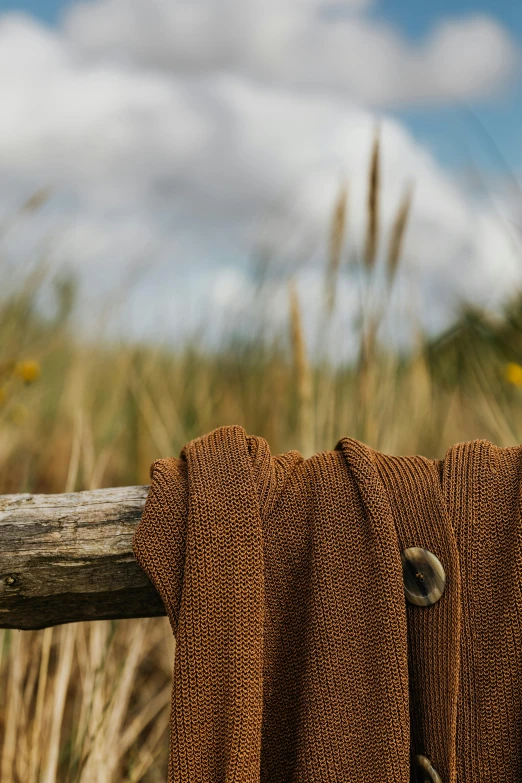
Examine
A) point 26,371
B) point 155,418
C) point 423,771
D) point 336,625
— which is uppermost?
point 155,418

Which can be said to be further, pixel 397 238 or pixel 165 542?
pixel 397 238

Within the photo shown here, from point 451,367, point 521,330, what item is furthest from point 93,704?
point 451,367

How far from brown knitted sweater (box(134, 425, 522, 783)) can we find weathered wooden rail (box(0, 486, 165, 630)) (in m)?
0.06

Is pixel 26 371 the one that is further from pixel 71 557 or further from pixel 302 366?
pixel 71 557

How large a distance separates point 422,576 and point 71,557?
43cm

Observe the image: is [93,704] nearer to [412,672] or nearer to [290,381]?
[412,672]

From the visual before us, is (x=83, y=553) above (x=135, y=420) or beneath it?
beneath

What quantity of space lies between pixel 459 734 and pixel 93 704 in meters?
0.76

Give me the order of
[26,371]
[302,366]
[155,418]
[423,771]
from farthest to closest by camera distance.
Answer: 1. [155,418]
2. [302,366]
3. [26,371]
4. [423,771]

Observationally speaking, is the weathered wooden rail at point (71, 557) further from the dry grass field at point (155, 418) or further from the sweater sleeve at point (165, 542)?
the dry grass field at point (155, 418)

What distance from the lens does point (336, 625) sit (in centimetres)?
80

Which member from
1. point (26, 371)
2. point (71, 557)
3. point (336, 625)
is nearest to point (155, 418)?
point (26, 371)

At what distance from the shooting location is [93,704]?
1.29m

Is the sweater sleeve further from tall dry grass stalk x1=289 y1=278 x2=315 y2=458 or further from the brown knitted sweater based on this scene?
tall dry grass stalk x1=289 y1=278 x2=315 y2=458
